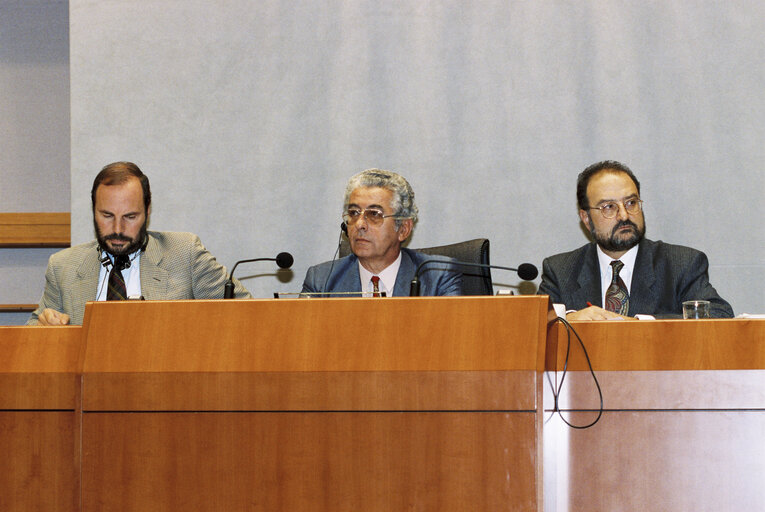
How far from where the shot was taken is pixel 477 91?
3.96 meters

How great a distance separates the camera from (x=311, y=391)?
1720mm

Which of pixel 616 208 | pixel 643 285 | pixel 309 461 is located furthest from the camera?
pixel 616 208

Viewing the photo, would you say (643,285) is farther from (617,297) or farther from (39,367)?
(39,367)

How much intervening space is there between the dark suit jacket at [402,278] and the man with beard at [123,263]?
32 cm

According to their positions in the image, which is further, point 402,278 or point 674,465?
point 402,278

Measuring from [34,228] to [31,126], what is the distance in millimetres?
744

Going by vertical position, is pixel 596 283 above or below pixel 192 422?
above

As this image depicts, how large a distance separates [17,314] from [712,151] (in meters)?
4.10

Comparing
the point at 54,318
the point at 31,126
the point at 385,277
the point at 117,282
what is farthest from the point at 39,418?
the point at 31,126

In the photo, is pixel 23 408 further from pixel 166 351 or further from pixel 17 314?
pixel 17 314

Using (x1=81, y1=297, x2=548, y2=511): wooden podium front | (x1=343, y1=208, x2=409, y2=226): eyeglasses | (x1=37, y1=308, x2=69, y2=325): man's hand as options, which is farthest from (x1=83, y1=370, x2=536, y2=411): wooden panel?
(x1=343, y1=208, x2=409, y2=226): eyeglasses

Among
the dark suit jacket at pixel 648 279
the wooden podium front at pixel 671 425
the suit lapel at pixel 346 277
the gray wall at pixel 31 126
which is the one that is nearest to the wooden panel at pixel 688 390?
the wooden podium front at pixel 671 425

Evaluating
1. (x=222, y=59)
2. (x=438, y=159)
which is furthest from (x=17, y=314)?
(x=438, y=159)

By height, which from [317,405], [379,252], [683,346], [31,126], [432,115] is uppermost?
[31,126]
